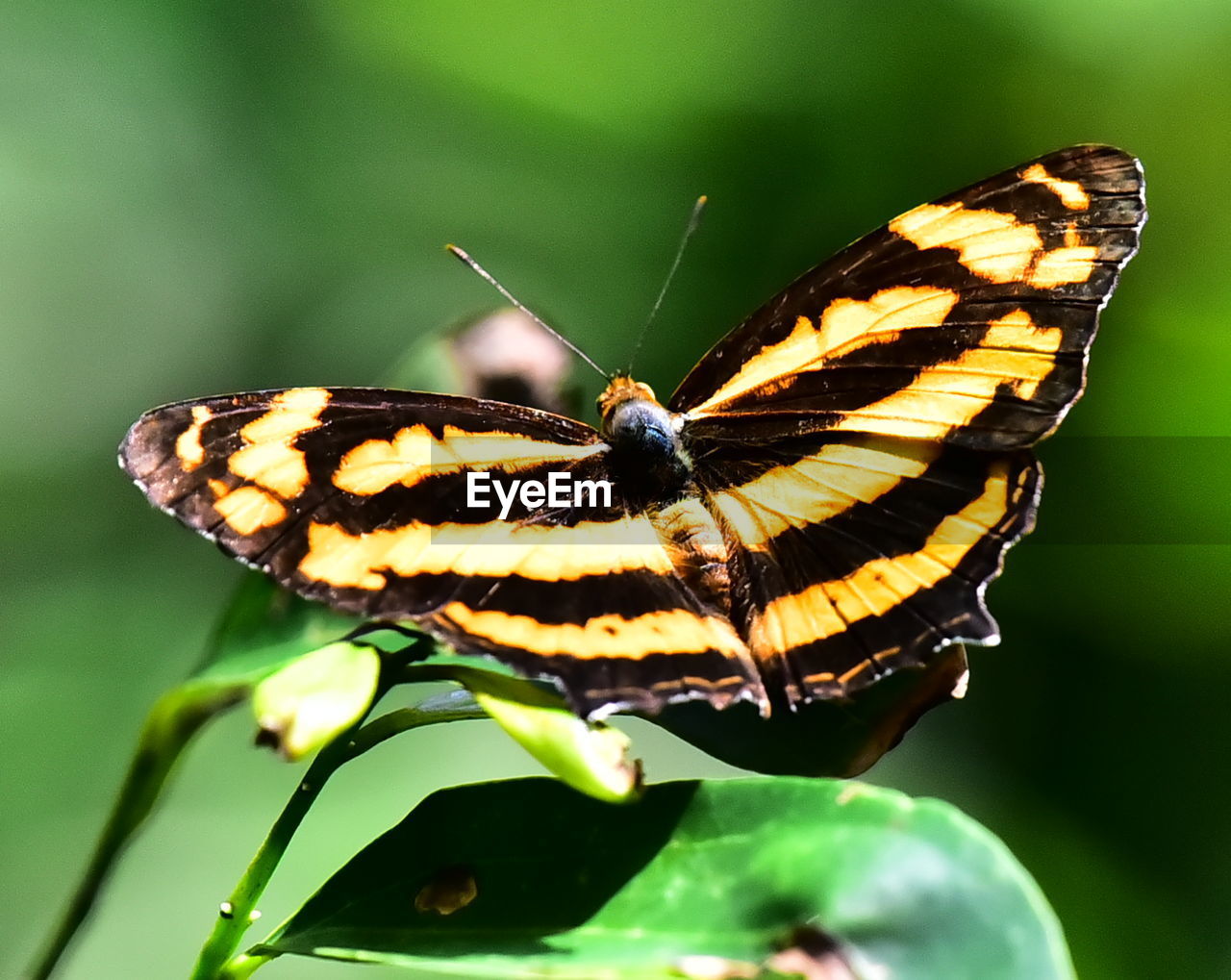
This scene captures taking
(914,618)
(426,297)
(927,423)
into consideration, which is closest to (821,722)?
(914,618)

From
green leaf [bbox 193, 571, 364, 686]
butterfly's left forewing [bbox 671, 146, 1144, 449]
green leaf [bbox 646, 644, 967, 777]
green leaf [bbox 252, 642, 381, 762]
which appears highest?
butterfly's left forewing [bbox 671, 146, 1144, 449]

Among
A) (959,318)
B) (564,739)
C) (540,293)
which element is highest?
(959,318)

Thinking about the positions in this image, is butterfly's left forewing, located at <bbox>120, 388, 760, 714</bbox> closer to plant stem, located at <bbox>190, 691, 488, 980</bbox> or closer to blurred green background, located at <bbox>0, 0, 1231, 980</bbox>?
plant stem, located at <bbox>190, 691, 488, 980</bbox>

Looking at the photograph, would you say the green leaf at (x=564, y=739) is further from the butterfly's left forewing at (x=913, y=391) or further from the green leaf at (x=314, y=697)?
the butterfly's left forewing at (x=913, y=391)

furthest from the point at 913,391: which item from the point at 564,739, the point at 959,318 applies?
the point at 564,739

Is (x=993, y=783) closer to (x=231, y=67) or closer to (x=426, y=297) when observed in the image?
(x=426, y=297)

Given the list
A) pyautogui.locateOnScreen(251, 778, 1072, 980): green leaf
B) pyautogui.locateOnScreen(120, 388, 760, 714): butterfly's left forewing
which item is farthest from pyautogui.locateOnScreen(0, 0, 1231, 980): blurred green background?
pyautogui.locateOnScreen(251, 778, 1072, 980): green leaf

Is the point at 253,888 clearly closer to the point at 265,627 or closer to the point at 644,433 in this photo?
the point at 265,627

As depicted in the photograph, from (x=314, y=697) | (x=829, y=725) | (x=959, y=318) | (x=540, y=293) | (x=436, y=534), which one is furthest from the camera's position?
(x=540, y=293)
